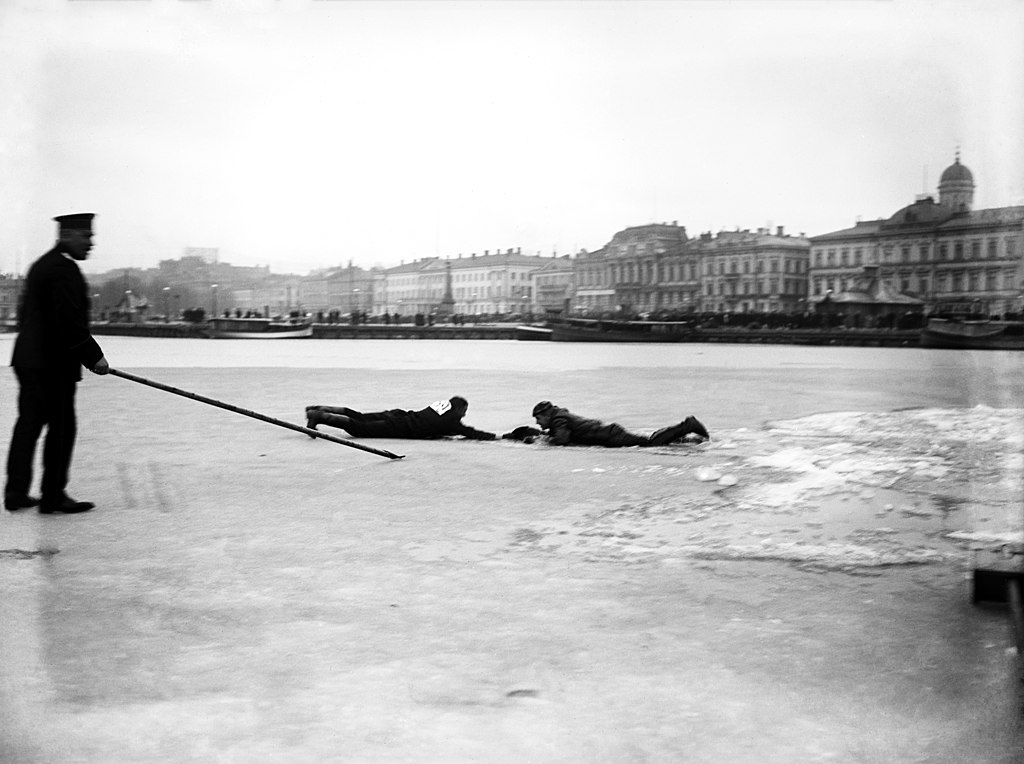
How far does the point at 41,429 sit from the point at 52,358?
24 cm

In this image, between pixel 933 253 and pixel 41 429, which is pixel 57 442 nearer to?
pixel 41 429

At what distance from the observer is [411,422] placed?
5.49m

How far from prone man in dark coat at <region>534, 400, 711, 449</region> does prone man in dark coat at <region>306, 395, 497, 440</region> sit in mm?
443

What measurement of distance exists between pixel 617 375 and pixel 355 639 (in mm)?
11031

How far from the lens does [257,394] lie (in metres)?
8.96

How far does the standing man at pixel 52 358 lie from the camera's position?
3.24m

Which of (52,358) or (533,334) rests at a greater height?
(52,358)

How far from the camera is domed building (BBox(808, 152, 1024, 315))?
11.4 metres

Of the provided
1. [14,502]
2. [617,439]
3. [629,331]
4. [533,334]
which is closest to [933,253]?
[617,439]

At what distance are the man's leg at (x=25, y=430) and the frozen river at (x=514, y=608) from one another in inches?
4.9

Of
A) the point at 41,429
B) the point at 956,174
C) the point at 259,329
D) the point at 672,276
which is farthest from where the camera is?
the point at 672,276

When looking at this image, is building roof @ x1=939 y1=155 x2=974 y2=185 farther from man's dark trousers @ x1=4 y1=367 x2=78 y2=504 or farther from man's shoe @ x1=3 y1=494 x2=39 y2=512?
man's shoe @ x1=3 y1=494 x2=39 y2=512

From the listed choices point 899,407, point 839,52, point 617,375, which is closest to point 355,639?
point 899,407

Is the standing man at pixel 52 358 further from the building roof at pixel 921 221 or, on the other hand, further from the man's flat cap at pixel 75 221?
the building roof at pixel 921 221
